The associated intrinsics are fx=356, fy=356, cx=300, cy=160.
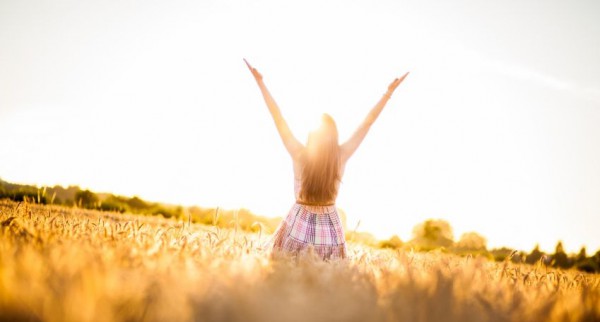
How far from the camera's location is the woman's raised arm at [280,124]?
432cm

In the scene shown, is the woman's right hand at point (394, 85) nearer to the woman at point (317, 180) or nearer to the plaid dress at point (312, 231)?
the woman at point (317, 180)

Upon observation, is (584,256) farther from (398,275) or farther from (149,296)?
(149,296)

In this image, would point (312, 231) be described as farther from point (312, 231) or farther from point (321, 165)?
point (321, 165)

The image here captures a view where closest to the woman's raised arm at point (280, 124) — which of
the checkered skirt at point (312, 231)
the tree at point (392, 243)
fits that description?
the checkered skirt at point (312, 231)

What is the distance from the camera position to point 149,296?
890 mm

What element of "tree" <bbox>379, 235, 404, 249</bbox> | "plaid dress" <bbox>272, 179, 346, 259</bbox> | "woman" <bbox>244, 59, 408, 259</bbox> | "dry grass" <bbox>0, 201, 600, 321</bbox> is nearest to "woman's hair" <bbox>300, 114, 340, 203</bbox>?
"woman" <bbox>244, 59, 408, 259</bbox>

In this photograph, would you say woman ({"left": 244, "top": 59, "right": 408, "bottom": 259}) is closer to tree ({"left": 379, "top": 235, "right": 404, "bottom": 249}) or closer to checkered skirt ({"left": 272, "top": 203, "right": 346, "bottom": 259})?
checkered skirt ({"left": 272, "top": 203, "right": 346, "bottom": 259})

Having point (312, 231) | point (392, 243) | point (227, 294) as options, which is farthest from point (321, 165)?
point (392, 243)

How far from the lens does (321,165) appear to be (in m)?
3.98

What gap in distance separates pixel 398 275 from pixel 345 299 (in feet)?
1.57

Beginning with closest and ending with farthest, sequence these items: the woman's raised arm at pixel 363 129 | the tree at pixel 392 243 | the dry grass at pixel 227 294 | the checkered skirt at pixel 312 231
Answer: the dry grass at pixel 227 294, the checkered skirt at pixel 312 231, the woman's raised arm at pixel 363 129, the tree at pixel 392 243

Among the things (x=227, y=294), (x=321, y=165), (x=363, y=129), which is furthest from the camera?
(x=363, y=129)

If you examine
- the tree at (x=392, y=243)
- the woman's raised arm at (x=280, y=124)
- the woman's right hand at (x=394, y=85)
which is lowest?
the tree at (x=392, y=243)

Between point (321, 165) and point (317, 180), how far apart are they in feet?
0.58
